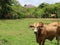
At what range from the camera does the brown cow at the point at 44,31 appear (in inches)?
367

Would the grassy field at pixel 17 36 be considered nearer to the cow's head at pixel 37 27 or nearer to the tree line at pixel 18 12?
the cow's head at pixel 37 27

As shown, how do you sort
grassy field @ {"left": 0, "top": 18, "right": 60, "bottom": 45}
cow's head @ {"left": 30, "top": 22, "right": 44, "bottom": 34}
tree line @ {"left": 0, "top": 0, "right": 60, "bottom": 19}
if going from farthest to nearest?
tree line @ {"left": 0, "top": 0, "right": 60, "bottom": 19} → grassy field @ {"left": 0, "top": 18, "right": 60, "bottom": 45} → cow's head @ {"left": 30, "top": 22, "right": 44, "bottom": 34}

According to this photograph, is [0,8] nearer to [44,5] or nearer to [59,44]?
[44,5]

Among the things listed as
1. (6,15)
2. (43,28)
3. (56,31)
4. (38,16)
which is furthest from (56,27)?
(38,16)

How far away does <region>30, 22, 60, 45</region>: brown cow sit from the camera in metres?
9.31

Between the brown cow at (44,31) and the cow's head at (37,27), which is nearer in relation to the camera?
the cow's head at (37,27)

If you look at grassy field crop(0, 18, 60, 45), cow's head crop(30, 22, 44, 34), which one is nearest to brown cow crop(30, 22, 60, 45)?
cow's head crop(30, 22, 44, 34)

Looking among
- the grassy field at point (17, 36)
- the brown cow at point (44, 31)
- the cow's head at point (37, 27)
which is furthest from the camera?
the grassy field at point (17, 36)

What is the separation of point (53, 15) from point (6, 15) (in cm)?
702

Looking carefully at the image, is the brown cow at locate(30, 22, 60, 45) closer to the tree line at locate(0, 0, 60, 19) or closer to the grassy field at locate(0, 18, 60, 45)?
the grassy field at locate(0, 18, 60, 45)

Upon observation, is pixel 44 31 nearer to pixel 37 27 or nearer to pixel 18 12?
pixel 37 27

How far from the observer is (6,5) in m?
33.9

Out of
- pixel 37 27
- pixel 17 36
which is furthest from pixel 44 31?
pixel 17 36

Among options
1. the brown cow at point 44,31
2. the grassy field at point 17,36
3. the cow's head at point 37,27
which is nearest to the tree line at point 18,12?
the grassy field at point 17,36
